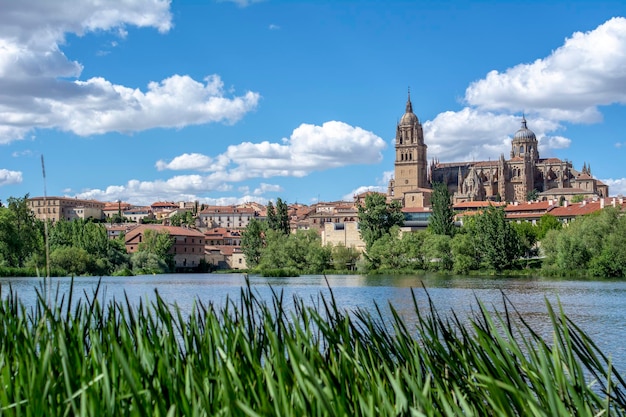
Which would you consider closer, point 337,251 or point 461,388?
point 461,388

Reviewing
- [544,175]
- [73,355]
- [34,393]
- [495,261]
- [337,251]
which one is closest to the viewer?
[34,393]

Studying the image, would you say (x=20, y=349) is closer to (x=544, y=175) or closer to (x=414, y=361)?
(x=414, y=361)

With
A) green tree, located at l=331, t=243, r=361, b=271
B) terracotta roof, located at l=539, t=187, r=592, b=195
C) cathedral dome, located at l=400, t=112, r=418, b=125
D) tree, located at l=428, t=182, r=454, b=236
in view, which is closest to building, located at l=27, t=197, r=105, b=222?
cathedral dome, located at l=400, t=112, r=418, b=125

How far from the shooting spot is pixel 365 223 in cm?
7869

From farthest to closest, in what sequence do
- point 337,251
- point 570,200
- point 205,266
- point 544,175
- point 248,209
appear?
point 248,209 < point 544,175 < point 570,200 < point 205,266 < point 337,251

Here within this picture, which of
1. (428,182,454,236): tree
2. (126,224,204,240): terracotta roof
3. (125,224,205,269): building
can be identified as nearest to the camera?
(428,182,454,236): tree

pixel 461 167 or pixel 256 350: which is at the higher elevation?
pixel 461 167

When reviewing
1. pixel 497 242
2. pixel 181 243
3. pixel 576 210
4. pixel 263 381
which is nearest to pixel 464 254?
pixel 497 242

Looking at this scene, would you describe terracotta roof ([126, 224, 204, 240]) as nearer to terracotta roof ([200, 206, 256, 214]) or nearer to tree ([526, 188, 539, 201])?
terracotta roof ([200, 206, 256, 214])

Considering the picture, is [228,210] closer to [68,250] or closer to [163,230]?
[163,230]

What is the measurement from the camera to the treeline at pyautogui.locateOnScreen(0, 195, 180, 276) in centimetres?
5631

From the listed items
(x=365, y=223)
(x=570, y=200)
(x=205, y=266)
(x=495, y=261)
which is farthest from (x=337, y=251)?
(x=570, y=200)

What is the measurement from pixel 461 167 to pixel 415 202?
2815 cm

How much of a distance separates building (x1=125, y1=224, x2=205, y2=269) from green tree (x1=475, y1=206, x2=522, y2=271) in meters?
49.2
